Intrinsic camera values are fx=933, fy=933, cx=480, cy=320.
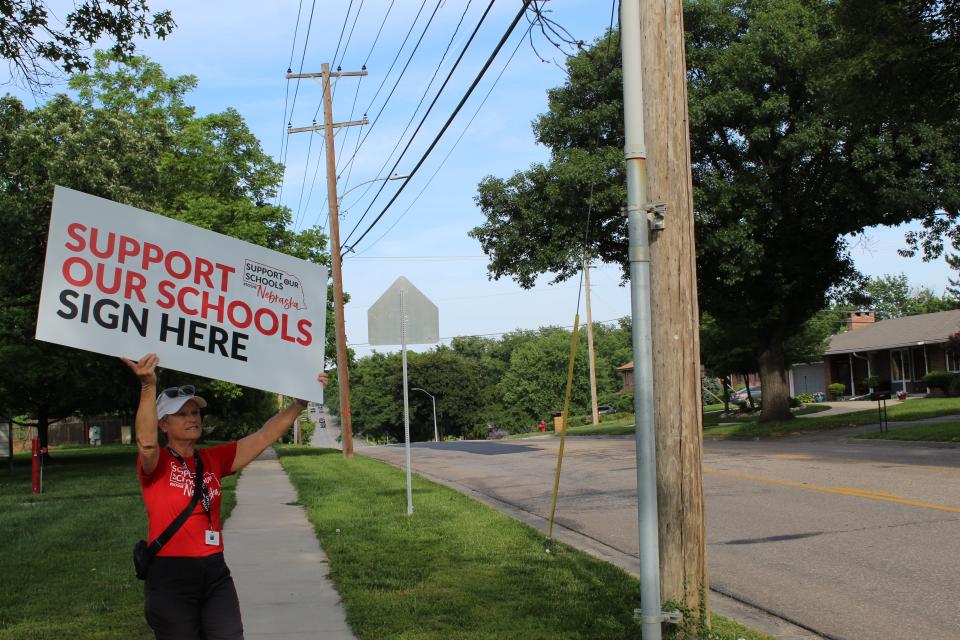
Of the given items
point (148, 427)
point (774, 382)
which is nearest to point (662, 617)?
point (148, 427)

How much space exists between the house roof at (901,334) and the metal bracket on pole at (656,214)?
44.5m

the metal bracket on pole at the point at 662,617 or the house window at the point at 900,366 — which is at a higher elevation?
the house window at the point at 900,366

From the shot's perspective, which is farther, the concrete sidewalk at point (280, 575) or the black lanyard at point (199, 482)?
the concrete sidewalk at point (280, 575)

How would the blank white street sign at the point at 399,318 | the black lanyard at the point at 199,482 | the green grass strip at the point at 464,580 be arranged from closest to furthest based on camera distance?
the black lanyard at the point at 199,482, the green grass strip at the point at 464,580, the blank white street sign at the point at 399,318

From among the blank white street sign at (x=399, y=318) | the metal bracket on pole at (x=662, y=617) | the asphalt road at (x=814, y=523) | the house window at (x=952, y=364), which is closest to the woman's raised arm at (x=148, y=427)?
the metal bracket on pole at (x=662, y=617)

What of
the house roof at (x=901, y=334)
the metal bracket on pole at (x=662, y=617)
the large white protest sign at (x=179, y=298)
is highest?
the house roof at (x=901, y=334)

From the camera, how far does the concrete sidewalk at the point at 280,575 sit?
6.78m

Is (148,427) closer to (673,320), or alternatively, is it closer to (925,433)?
(673,320)

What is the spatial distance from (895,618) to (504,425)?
319 feet

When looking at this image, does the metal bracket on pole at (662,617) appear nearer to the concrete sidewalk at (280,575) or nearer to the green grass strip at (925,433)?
the concrete sidewalk at (280,575)

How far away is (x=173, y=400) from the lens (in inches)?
171

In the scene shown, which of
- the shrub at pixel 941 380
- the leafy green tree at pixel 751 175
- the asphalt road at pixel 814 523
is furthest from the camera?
the shrub at pixel 941 380

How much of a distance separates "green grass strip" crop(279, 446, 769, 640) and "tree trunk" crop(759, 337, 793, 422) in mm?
19246

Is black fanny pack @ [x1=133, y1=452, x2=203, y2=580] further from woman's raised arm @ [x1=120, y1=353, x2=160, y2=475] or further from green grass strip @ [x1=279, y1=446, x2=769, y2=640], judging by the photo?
green grass strip @ [x1=279, y1=446, x2=769, y2=640]
